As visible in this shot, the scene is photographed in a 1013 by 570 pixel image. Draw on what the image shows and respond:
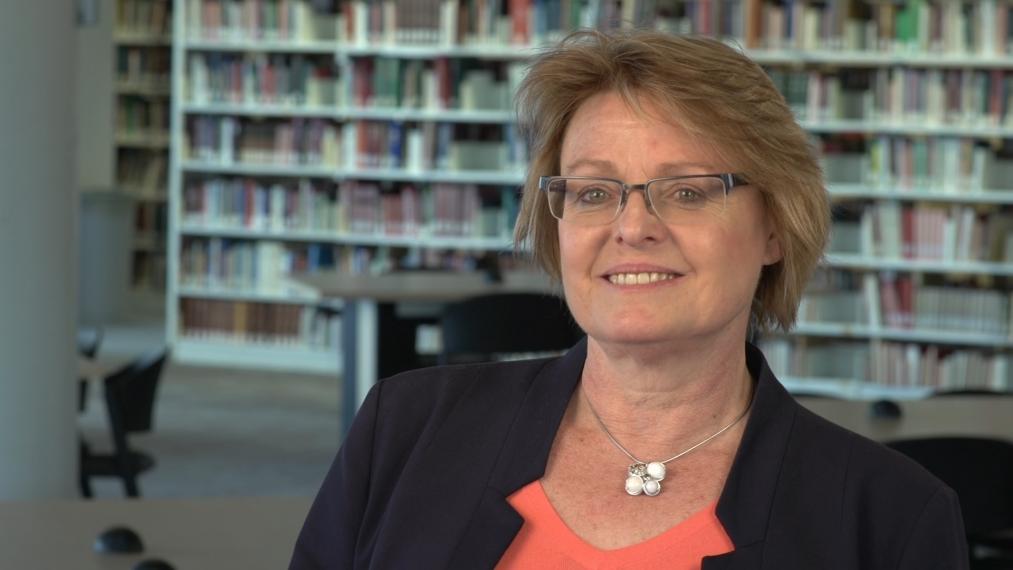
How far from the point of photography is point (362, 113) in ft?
26.6

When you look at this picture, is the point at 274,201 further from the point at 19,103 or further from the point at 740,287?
the point at 740,287

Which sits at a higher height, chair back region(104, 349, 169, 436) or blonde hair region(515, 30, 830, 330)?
blonde hair region(515, 30, 830, 330)

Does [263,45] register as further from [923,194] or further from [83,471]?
[83,471]

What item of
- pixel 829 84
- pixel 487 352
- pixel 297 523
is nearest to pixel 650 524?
pixel 297 523

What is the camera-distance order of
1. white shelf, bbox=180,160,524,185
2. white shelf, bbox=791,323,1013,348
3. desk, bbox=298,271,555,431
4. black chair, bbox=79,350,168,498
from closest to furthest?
black chair, bbox=79,350,168,498
desk, bbox=298,271,555,431
white shelf, bbox=791,323,1013,348
white shelf, bbox=180,160,524,185

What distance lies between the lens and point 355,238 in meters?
8.21

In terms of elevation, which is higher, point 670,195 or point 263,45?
point 263,45

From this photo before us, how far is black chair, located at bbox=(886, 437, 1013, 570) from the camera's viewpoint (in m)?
2.79

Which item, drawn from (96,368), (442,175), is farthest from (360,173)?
(96,368)

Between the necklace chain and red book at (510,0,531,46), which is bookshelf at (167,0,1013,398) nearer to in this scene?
red book at (510,0,531,46)

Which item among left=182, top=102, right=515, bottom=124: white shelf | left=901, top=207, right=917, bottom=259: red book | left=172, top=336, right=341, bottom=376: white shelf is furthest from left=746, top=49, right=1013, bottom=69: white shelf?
left=172, top=336, right=341, bottom=376: white shelf

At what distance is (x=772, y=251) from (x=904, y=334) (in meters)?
6.03

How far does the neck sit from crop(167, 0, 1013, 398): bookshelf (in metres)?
4.54

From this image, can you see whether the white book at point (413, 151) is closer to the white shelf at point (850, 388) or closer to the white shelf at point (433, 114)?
the white shelf at point (433, 114)
